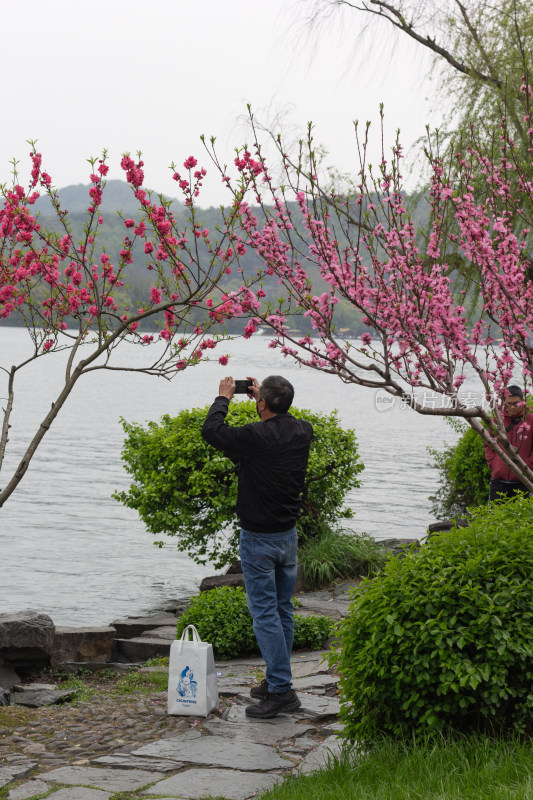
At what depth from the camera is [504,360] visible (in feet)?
25.0

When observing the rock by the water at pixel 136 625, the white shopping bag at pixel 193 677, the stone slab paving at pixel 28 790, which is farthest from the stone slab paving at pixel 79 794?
the rock by the water at pixel 136 625

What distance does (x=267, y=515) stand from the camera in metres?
5.49

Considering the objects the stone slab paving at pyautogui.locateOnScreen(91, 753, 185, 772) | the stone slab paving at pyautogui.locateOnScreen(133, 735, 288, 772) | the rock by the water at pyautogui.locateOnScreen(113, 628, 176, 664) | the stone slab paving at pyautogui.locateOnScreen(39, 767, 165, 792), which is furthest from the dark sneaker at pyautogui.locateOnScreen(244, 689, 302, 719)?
the rock by the water at pyautogui.locateOnScreen(113, 628, 176, 664)

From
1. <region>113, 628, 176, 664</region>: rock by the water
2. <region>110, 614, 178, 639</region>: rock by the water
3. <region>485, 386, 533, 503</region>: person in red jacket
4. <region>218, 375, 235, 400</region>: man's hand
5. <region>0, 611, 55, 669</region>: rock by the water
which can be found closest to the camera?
<region>218, 375, 235, 400</region>: man's hand

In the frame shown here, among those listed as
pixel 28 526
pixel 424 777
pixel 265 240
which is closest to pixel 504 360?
pixel 265 240

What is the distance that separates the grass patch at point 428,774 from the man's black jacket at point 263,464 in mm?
1666

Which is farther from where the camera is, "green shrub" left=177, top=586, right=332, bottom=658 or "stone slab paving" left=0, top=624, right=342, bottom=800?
"green shrub" left=177, top=586, right=332, bottom=658

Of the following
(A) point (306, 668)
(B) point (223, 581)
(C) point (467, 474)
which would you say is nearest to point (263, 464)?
(A) point (306, 668)

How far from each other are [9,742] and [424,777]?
2.81m

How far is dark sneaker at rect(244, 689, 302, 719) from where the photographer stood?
5461 mm

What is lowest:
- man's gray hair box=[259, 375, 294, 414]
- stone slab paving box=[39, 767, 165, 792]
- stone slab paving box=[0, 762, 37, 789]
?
stone slab paving box=[0, 762, 37, 789]

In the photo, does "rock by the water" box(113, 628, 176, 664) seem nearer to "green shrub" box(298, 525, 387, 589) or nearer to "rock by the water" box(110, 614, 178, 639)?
"rock by the water" box(110, 614, 178, 639)

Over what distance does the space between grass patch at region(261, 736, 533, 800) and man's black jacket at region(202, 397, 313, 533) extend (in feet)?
5.47

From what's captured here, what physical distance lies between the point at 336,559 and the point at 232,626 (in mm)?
3000
